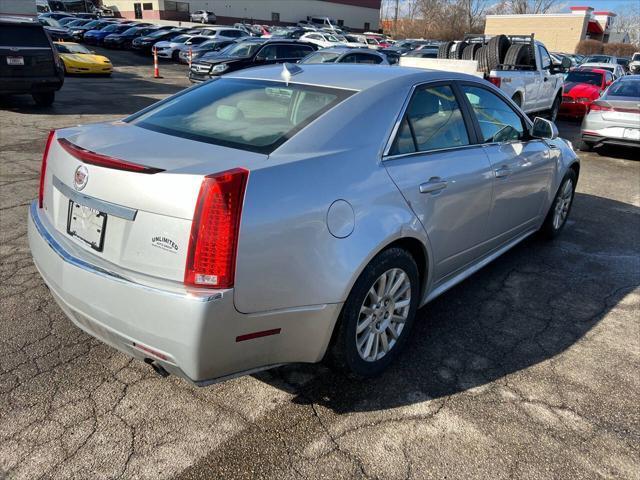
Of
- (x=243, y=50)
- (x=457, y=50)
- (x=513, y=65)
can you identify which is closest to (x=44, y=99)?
(x=243, y=50)

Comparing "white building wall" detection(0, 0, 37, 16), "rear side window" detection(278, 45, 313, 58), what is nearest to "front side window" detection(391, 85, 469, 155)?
"rear side window" detection(278, 45, 313, 58)

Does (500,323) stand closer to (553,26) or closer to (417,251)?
(417,251)

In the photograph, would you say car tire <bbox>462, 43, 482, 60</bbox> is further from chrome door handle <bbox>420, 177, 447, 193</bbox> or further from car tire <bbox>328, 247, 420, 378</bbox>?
car tire <bbox>328, 247, 420, 378</bbox>

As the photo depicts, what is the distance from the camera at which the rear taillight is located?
212 cm

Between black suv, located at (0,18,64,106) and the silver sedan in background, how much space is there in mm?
10701

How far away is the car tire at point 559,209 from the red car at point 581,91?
10151 millimetres

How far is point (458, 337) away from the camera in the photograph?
11.5ft

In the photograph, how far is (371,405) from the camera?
111 inches

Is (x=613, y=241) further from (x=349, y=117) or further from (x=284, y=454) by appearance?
(x=284, y=454)

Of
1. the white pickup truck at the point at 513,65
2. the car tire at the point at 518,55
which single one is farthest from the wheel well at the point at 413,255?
the car tire at the point at 518,55

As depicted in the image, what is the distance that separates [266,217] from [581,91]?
49.7 feet

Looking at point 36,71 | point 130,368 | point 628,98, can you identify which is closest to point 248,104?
point 130,368

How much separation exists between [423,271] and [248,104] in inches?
56.3

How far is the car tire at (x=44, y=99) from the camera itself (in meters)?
12.0
